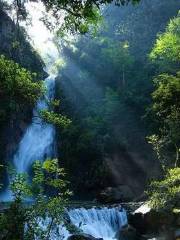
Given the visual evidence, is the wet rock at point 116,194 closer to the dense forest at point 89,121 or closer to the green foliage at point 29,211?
the dense forest at point 89,121

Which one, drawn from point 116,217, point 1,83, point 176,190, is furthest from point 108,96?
point 1,83

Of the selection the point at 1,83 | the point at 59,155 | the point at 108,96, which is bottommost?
the point at 1,83

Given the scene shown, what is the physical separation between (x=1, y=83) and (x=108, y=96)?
115ft

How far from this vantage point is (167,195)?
17.0 metres

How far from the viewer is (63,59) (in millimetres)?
58469

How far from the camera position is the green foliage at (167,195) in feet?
55.4

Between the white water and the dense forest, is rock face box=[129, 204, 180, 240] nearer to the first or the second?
the dense forest

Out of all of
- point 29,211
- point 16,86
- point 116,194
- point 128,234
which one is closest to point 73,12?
point 16,86

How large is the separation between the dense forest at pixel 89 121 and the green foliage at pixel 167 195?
48 millimetres

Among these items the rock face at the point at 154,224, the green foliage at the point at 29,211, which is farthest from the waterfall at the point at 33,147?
the green foliage at the point at 29,211

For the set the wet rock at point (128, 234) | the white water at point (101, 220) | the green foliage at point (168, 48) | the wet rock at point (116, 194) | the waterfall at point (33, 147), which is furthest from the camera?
the green foliage at point (168, 48)

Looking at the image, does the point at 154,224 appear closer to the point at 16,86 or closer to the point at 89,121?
the point at 16,86

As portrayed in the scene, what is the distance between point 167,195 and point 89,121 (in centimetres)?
2493

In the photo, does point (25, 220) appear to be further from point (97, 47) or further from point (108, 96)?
point (97, 47)
